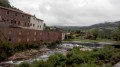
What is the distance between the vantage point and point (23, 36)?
45031 mm

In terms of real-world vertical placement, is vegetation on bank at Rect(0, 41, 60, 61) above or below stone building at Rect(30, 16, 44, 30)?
below

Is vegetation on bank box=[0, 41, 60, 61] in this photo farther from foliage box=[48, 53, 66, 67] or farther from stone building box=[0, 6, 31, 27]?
foliage box=[48, 53, 66, 67]

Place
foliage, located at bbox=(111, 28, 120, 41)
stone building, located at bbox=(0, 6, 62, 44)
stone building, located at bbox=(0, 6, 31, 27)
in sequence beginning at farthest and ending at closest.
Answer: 1. foliage, located at bbox=(111, 28, 120, 41)
2. stone building, located at bbox=(0, 6, 31, 27)
3. stone building, located at bbox=(0, 6, 62, 44)

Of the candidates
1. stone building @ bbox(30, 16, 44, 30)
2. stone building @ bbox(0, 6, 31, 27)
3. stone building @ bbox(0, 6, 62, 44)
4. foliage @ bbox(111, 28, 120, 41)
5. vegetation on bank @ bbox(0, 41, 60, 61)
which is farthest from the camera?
foliage @ bbox(111, 28, 120, 41)

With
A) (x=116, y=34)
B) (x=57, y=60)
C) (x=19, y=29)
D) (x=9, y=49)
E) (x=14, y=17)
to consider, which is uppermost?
(x=14, y=17)

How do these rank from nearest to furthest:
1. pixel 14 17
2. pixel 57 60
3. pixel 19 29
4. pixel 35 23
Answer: pixel 57 60 → pixel 19 29 → pixel 14 17 → pixel 35 23

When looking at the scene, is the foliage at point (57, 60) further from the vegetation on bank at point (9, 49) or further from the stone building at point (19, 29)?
the stone building at point (19, 29)

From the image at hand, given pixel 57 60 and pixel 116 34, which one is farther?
pixel 116 34

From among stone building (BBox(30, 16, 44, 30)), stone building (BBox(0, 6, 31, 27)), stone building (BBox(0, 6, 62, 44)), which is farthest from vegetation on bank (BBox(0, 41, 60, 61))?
stone building (BBox(30, 16, 44, 30))

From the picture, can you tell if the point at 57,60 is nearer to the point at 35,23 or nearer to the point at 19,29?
the point at 19,29

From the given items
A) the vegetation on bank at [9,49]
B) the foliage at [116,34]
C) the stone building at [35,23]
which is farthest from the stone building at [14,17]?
the foliage at [116,34]

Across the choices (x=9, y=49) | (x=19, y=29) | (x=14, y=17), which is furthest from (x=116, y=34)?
(x=9, y=49)

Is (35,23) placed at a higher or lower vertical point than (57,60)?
higher

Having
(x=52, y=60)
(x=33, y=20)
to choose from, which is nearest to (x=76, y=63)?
(x=52, y=60)
